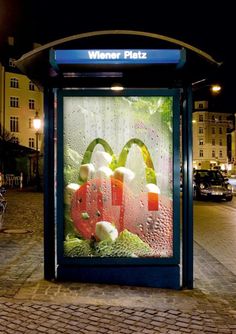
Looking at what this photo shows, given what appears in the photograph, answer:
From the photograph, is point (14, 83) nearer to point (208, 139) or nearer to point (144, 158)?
point (144, 158)

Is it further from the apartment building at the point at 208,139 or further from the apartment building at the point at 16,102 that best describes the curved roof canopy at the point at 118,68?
the apartment building at the point at 208,139

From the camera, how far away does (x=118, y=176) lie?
6.73m

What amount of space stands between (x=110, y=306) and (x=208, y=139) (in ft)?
344

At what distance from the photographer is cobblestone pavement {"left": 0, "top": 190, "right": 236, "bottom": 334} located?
5004mm

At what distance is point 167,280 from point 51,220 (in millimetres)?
1819

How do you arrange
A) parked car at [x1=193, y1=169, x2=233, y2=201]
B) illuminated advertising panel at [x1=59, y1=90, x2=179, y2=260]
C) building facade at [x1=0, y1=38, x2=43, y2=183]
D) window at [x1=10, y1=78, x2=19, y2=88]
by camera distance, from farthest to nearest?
window at [x1=10, y1=78, x2=19, y2=88], building facade at [x1=0, y1=38, x2=43, y2=183], parked car at [x1=193, y1=169, x2=233, y2=201], illuminated advertising panel at [x1=59, y1=90, x2=179, y2=260]

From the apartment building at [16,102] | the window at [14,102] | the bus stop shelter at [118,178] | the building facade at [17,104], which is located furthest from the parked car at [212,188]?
the window at [14,102]

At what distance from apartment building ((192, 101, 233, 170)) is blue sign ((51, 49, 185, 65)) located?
3965 inches

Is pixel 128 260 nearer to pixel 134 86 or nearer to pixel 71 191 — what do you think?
pixel 71 191

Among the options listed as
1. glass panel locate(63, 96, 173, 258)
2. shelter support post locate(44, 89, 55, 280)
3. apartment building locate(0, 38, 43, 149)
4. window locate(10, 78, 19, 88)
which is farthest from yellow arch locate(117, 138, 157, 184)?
window locate(10, 78, 19, 88)

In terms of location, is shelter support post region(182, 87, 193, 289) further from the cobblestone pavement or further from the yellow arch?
the yellow arch

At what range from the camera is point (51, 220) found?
6812mm

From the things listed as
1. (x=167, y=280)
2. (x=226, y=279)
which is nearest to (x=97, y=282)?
(x=167, y=280)

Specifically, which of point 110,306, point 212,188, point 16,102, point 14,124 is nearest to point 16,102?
point 16,102
